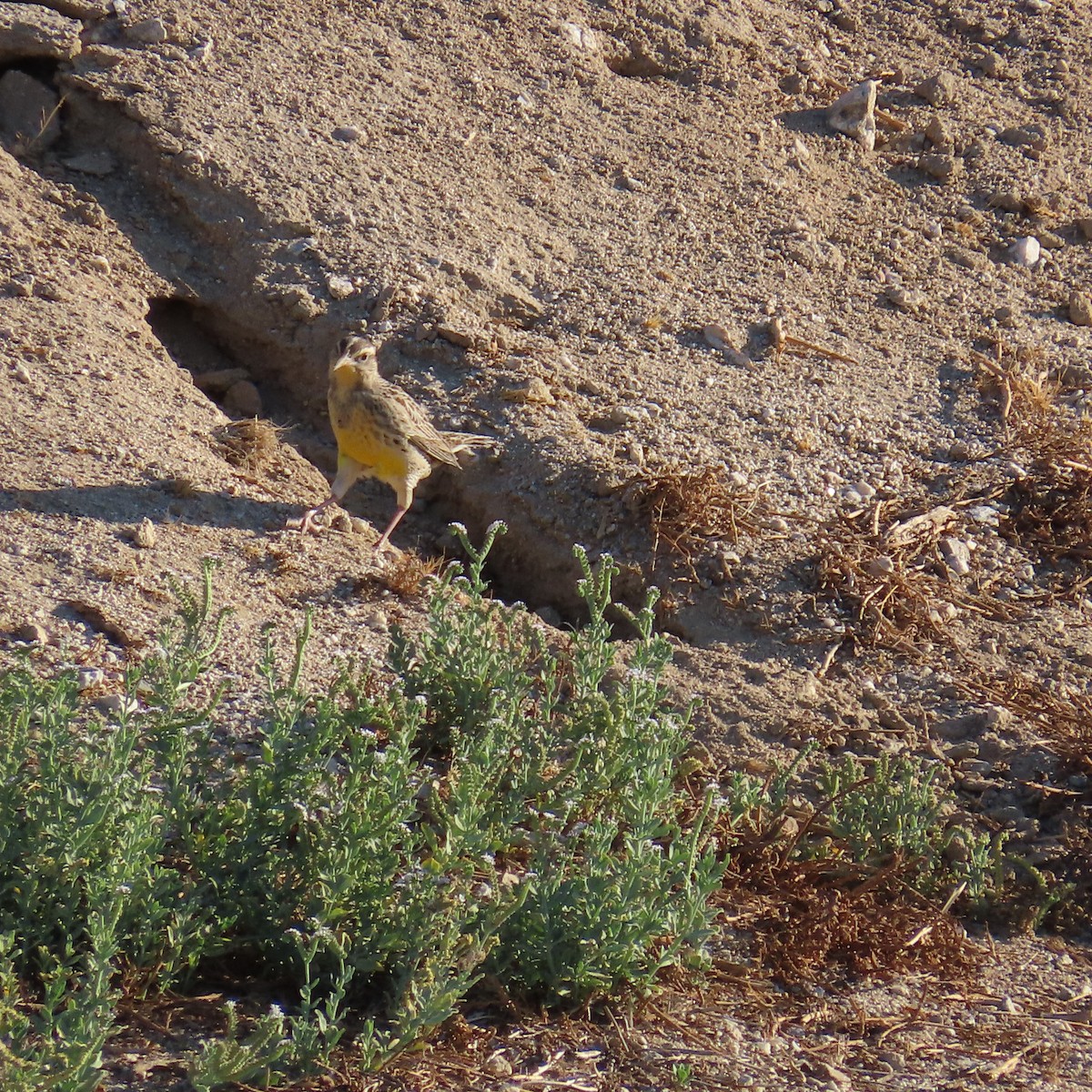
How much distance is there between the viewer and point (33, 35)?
8820mm

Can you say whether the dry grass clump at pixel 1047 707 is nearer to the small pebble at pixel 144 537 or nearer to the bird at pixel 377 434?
the bird at pixel 377 434

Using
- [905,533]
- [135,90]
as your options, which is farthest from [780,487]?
[135,90]

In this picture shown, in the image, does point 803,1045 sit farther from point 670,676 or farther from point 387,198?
point 387,198

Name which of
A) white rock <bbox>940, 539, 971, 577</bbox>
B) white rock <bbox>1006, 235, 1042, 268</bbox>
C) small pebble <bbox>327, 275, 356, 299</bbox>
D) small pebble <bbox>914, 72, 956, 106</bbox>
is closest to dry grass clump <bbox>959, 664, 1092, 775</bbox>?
white rock <bbox>940, 539, 971, 577</bbox>

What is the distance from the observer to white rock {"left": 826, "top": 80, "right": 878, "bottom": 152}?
34.1 ft

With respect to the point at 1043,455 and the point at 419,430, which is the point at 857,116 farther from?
the point at 419,430

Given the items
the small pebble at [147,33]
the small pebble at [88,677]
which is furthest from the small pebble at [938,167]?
the small pebble at [88,677]

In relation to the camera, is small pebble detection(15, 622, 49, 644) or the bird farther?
the bird

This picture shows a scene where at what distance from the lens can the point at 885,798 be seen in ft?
18.6

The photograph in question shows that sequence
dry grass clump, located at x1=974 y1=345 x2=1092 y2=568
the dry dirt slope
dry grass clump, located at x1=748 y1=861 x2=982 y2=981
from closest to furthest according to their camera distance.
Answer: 1. dry grass clump, located at x1=748 y1=861 x2=982 y2=981
2. the dry dirt slope
3. dry grass clump, located at x1=974 y1=345 x2=1092 y2=568

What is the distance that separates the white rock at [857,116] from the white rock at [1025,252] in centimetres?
120

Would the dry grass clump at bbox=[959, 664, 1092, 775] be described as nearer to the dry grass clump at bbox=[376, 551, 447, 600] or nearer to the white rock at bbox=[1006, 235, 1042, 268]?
the dry grass clump at bbox=[376, 551, 447, 600]

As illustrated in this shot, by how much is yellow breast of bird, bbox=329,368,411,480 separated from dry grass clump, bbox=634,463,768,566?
118cm

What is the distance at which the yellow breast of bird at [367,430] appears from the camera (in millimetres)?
7383
